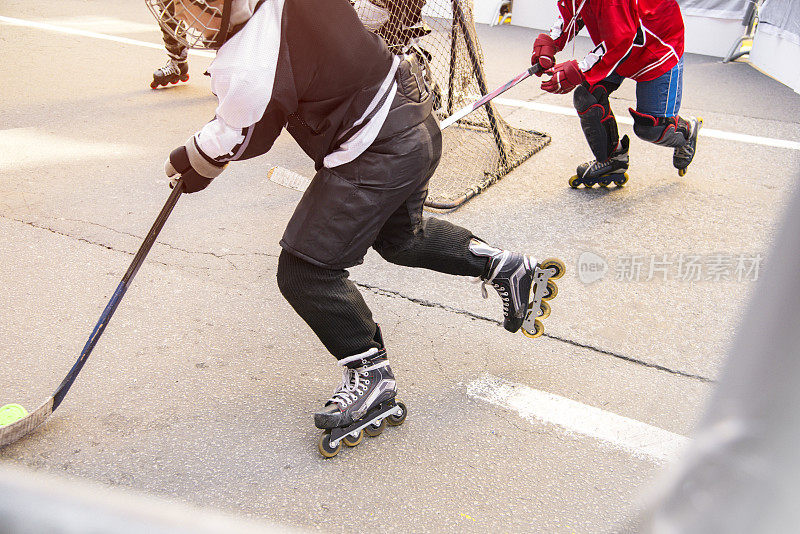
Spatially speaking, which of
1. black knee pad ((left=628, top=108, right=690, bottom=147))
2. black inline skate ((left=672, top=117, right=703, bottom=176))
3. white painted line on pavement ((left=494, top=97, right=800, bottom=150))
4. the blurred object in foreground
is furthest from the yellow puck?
white painted line on pavement ((left=494, top=97, right=800, bottom=150))

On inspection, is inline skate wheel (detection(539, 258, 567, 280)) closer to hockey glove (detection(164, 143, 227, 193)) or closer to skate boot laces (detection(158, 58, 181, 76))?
hockey glove (detection(164, 143, 227, 193))

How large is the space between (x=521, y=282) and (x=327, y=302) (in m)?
0.87

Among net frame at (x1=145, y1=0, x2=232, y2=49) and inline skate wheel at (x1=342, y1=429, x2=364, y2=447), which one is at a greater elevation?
net frame at (x1=145, y1=0, x2=232, y2=49)

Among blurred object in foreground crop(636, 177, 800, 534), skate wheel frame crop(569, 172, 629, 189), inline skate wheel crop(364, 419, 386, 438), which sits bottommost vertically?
skate wheel frame crop(569, 172, 629, 189)

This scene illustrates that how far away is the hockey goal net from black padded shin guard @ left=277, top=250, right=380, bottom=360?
6.72 ft

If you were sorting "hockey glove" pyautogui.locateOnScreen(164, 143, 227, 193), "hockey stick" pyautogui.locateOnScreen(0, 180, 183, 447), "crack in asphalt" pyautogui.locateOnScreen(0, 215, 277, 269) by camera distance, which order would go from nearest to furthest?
1. "hockey glove" pyautogui.locateOnScreen(164, 143, 227, 193)
2. "hockey stick" pyautogui.locateOnScreen(0, 180, 183, 447)
3. "crack in asphalt" pyautogui.locateOnScreen(0, 215, 277, 269)

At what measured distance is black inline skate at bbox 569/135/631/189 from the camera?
4566 mm

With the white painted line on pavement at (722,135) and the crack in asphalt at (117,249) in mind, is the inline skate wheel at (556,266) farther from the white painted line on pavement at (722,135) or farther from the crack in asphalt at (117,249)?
the white painted line on pavement at (722,135)

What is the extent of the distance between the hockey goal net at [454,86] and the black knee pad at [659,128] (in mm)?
970

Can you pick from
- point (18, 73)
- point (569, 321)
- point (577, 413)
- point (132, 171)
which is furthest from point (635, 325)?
point (18, 73)

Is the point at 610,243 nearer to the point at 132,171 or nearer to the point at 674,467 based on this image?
the point at 132,171

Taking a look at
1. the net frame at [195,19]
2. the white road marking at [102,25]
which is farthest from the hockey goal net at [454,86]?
the white road marking at [102,25]

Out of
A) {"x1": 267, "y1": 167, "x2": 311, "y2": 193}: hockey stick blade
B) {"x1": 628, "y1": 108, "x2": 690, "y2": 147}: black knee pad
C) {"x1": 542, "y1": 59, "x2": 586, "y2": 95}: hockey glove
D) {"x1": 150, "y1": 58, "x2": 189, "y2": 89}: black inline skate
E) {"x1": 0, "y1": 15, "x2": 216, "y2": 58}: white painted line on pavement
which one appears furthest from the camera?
{"x1": 0, "y1": 15, "x2": 216, "y2": 58}: white painted line on pavement

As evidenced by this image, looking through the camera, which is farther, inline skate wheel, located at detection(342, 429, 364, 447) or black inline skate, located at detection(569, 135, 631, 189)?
black inline skate, located at detection(569, 135, 631, 189)
